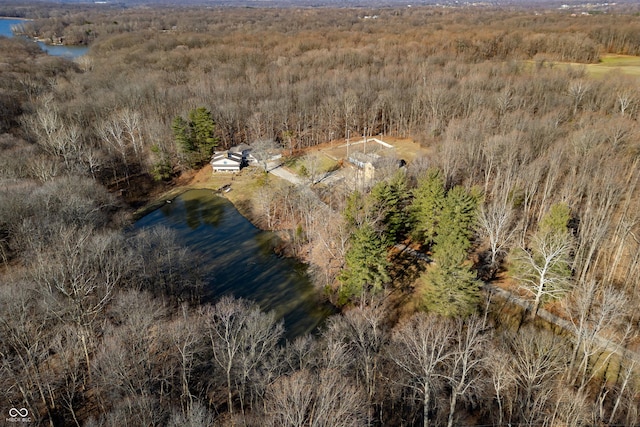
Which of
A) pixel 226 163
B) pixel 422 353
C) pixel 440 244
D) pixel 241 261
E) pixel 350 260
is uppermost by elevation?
pixel 422 353

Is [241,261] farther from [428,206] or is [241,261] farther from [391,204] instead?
[428,206]

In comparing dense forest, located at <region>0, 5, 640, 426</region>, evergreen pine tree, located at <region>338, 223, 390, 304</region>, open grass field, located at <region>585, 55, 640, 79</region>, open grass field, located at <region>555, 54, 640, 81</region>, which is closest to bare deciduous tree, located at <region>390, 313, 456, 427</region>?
dense forest, located at <region>0, 5, 640, 426</region>

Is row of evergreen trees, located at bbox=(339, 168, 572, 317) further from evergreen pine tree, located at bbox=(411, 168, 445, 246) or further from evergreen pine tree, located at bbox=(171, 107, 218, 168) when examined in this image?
evergreen pine tree, located at bbox=(171, 107, 218, 168)

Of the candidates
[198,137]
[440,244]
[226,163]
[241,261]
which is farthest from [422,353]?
[198,137]

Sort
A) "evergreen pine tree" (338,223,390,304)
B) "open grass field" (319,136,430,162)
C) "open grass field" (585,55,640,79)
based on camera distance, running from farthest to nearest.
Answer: "open grass field" (585,55,640,79) < "open grass field" (319,136,430,162) < "evergreen pine tree" (338,223,390,304)

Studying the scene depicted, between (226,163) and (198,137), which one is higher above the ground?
(198,137)
